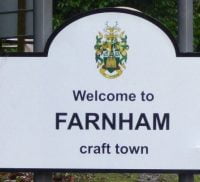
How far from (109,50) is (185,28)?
0.55 metres

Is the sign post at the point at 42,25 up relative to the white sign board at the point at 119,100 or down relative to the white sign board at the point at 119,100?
up

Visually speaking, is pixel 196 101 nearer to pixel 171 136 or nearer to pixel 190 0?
pixel 171 136

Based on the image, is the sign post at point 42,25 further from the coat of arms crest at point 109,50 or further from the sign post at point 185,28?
the sign post at point 185,28

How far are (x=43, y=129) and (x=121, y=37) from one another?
2.55 feet

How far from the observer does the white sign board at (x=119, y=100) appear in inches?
191

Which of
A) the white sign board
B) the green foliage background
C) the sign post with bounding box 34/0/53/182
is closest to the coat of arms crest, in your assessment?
the white sign board

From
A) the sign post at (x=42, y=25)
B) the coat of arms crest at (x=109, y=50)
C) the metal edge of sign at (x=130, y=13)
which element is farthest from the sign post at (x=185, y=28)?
the sign post at (x=42, y=25)

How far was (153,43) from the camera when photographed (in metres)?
4.85

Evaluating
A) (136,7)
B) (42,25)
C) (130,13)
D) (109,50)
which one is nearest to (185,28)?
(130,13)

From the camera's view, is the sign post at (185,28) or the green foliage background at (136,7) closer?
the sign post at (185,28)

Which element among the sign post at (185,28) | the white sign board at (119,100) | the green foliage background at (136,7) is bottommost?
the white sign board at (119,100)

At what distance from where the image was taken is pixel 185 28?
196 inches

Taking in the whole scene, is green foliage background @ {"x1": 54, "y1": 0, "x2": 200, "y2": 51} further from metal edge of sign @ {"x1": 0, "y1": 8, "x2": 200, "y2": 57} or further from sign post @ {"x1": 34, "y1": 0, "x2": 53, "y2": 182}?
metal edge of sign @ {"x1": 0, "y1": 8, "x2": 200, "y2": 57}

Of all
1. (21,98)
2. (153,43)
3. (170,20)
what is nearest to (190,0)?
(153,43)
